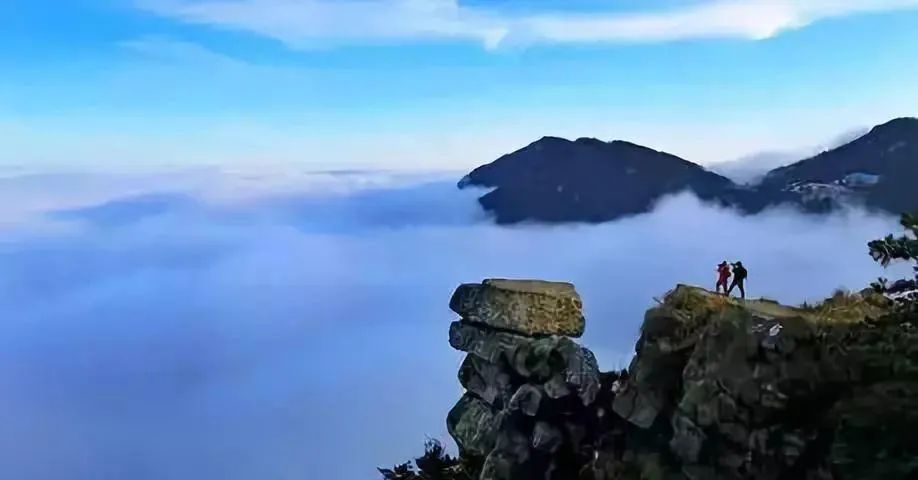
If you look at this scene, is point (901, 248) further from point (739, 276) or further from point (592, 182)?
point (592, 182)

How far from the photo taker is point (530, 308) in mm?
15688

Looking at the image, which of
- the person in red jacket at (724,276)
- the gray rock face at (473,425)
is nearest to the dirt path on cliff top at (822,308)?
the person in red jacket at (724,276)

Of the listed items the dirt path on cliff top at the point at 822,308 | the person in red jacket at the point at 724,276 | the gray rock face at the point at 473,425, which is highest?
the person in red jacket at the point at 724,276

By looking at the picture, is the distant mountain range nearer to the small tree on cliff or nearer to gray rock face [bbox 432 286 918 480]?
gray rock face [bbox 432 286 918 480]

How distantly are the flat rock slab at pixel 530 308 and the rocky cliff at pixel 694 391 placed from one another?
0.03 m

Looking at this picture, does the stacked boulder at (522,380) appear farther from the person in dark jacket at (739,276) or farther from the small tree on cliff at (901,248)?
the small tree on cliff at (901,248)

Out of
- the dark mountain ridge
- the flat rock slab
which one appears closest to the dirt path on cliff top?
the flat rock slab

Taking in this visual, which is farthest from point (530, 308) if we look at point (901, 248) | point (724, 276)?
point (901, 248)

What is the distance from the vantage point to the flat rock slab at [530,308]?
1562cm

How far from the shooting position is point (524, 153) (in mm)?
65000

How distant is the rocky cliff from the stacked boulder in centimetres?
3

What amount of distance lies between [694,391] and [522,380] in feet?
15.2

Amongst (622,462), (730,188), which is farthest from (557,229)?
(622,462)

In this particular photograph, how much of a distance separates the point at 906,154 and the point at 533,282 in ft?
139
